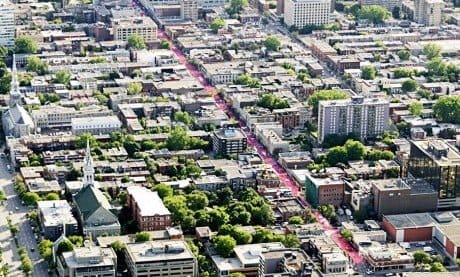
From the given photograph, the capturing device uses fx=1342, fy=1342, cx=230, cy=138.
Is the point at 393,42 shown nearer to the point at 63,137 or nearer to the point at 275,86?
the point at 275,86

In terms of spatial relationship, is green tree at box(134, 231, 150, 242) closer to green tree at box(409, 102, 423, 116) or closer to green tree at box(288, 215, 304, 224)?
green tree at box(288, 215, 304, 224)

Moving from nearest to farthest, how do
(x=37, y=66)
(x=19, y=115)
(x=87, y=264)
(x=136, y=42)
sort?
(x=87, y=264), (x=19, y=115), (x=37, y=66), (x=136, y=42)

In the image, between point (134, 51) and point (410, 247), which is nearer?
point (410, 247)

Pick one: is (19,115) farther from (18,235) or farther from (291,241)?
(291,241)

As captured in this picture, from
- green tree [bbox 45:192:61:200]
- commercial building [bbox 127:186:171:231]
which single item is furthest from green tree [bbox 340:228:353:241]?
green tree [bbox 45:192:61:200]

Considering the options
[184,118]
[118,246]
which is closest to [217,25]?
[184,118]

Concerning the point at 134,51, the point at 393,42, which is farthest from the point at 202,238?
the point at 393,42
